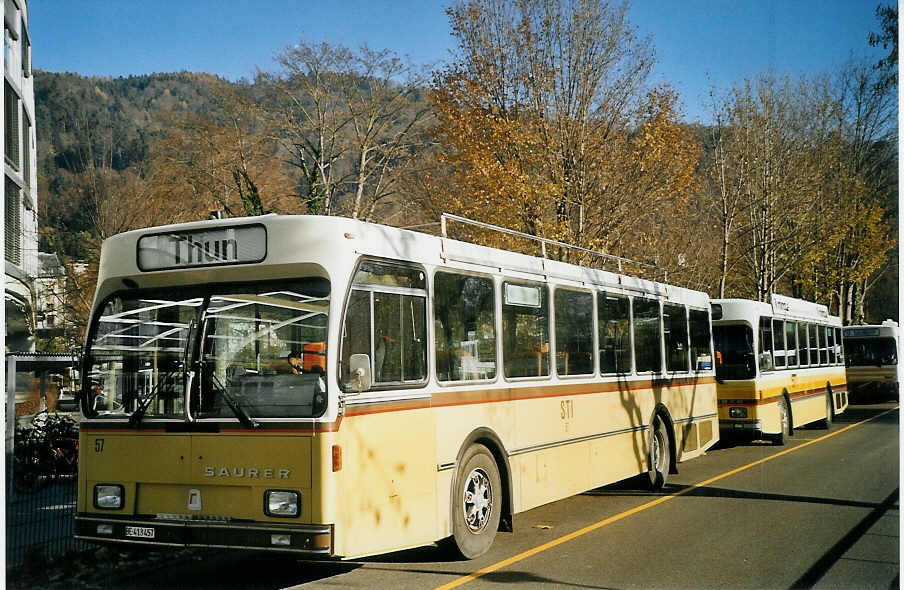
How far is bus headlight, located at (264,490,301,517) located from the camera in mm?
6590

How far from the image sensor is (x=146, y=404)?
7.12 m

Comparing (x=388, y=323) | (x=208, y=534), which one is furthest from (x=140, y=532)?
(x=388, y=323)

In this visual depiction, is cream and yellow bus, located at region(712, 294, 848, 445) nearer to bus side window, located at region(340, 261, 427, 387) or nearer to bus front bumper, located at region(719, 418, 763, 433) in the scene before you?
bus front bumper, located at region(719, 418, 763, 433)

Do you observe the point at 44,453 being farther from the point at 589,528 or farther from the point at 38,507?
the point at 589,528

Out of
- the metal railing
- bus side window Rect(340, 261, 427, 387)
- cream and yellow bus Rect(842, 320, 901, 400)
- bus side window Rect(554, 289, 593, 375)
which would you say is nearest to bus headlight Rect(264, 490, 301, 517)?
bus side window Rect(340, 261, 427, 387)

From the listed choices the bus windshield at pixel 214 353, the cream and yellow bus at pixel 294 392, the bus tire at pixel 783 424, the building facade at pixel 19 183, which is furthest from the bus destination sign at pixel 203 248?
the building facade at pixel 19 183

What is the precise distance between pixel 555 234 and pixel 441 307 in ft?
46.1

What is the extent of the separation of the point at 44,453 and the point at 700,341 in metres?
11.1

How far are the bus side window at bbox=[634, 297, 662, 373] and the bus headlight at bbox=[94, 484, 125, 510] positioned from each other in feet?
25.3

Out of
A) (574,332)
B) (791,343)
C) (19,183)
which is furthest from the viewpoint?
(19,183)

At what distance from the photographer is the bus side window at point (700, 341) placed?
15344mm

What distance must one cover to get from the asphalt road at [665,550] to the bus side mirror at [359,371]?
1.89 meters

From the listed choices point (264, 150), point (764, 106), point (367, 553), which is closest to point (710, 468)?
point (367, 553)

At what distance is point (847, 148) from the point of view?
2333 centimetres
